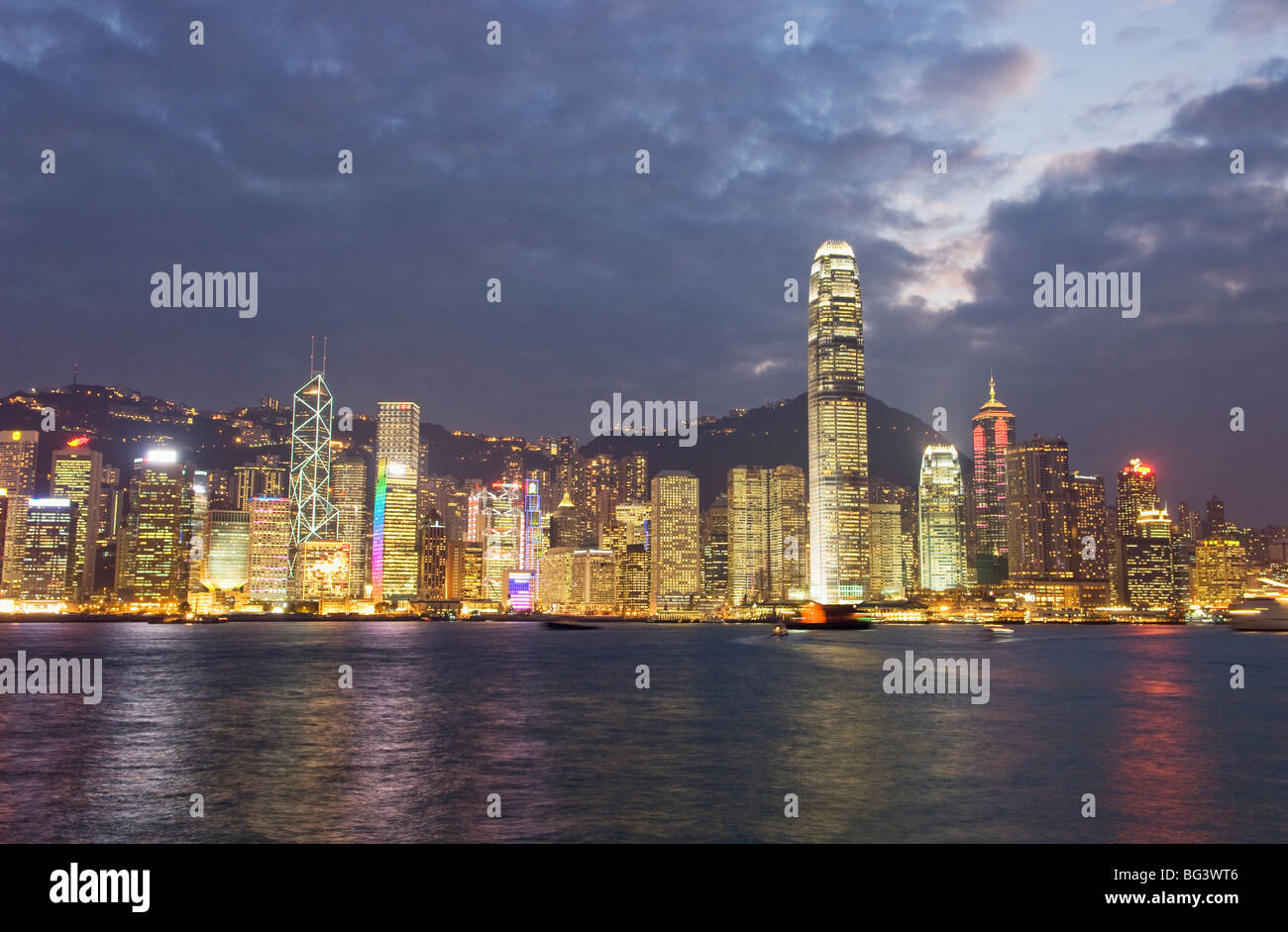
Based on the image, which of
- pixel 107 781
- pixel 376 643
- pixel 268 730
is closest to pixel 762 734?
pixel 268 730

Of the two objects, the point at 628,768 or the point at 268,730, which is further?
the point at 268,730

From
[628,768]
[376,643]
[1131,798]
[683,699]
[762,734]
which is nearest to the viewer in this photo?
[1131,798]

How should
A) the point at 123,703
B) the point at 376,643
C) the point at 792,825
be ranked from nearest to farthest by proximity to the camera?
the point at 792,825
the point at 123,703
the point at 376,643

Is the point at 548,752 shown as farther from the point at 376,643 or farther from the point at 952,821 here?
the point at 376,643
